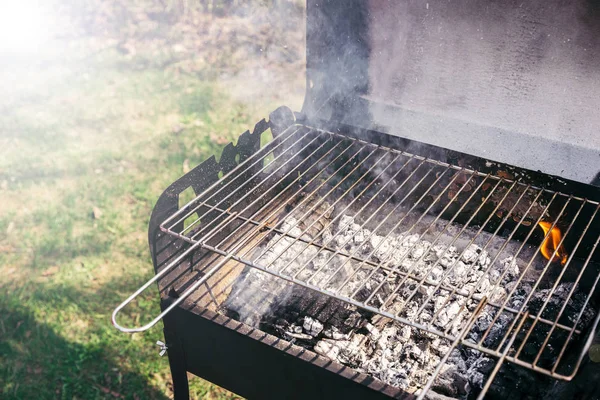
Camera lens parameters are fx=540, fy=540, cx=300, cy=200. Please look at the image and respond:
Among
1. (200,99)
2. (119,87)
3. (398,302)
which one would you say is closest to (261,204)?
(398,302)

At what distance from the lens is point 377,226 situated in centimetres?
242

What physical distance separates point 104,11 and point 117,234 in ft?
14.7

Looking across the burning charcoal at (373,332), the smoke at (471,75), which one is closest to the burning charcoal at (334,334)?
the burning charcoal at (373,332)

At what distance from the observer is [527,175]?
2.39 meters

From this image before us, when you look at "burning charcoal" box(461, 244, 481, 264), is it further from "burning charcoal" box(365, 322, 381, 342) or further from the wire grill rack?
"burning charcoal" box(365, 322, 381, 342)

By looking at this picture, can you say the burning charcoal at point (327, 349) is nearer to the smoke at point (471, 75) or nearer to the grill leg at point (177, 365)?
the grill leg at point (177, 365)

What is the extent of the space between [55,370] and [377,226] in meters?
2.02

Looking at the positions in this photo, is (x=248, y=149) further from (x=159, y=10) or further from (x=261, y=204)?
(x=159, y=10)

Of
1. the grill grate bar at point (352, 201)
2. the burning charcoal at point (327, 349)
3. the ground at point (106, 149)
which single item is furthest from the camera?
the ground at point (106, 149)

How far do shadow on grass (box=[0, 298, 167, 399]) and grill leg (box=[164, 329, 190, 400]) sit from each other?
29.4 inches

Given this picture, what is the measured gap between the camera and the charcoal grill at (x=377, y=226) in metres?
1.95

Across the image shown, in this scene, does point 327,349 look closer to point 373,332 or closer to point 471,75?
point 373,332

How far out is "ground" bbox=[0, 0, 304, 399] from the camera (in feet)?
10.3

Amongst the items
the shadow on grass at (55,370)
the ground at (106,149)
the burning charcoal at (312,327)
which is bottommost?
the shadow on grass at (55,370)
